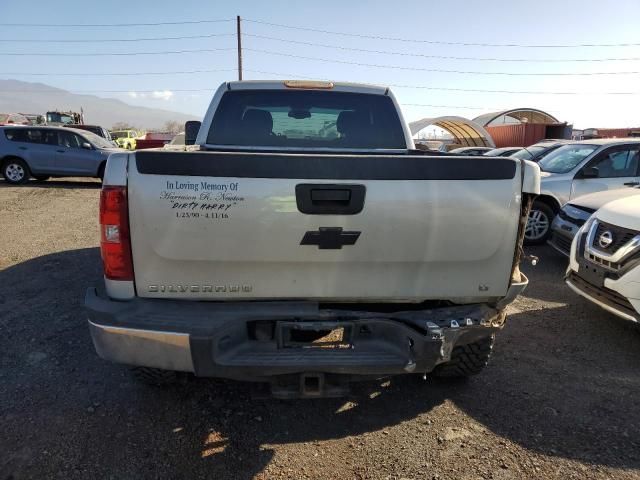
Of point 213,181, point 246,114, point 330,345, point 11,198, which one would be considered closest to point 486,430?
point 330,345

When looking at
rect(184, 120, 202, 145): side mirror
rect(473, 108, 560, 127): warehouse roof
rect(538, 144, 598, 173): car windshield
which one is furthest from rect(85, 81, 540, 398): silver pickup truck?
rect(473, 108, 560, 127): warehouse roof

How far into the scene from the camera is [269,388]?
2.46 metres

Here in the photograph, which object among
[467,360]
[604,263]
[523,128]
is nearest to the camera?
[467,360]

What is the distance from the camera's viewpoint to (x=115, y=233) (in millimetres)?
2221

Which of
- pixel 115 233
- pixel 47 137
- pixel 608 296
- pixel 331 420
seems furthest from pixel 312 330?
pixel 47 137

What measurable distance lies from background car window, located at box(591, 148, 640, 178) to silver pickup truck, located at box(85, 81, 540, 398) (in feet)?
20.2

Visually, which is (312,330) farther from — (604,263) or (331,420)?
(604,263)

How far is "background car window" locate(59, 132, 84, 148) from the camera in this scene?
1366 centimetres

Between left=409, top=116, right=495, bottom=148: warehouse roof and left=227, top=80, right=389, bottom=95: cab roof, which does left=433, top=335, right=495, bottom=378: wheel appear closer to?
left=227, top=80, right=389, bottom=95: cab roof

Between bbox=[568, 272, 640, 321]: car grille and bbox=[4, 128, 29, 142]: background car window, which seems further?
bbox=[4, 128, 29, 142]: background car window

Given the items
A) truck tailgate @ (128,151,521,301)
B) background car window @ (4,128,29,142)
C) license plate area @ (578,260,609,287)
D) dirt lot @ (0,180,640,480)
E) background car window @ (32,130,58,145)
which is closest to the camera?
truck tailgate @ (128,151,521,301)

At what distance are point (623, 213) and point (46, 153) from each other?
14673mm

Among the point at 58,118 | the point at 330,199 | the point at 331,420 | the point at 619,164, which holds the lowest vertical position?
the point at 331,420

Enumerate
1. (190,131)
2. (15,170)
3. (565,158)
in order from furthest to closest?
1. (15,170)
2. (565,158)
3. (190,131)
